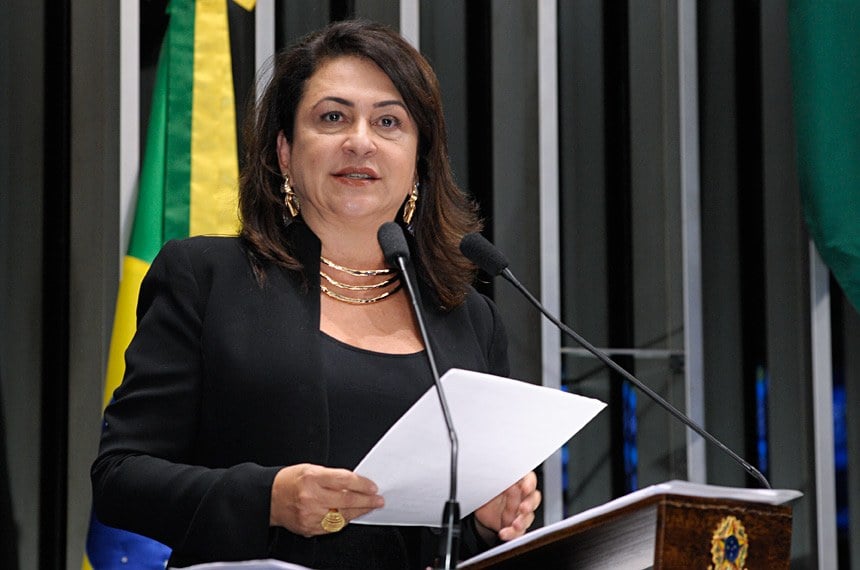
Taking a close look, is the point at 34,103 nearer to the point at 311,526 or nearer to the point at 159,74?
the point at 159,74

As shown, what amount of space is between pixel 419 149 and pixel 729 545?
3.32 feet

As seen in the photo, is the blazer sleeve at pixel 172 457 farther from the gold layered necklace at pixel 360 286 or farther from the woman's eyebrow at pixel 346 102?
the woman's eyebrow at pixel 346 102

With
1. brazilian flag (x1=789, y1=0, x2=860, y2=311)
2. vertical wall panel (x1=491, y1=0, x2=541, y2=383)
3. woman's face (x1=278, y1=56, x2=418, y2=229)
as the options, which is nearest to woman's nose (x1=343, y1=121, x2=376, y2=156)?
woman's face (x1=278, y1=56, x2=418, y2=229)

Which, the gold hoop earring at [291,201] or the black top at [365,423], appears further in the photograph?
the gold hoop earring at [291,201]

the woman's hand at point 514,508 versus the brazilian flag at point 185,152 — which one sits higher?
the brazilian flag at point 185,152

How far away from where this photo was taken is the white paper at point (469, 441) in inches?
53.6

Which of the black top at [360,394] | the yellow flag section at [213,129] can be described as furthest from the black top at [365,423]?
the yellow flag section at [213,129]

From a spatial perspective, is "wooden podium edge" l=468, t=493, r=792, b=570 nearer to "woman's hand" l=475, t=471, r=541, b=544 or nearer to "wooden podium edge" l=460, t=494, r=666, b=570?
"wooden podium edge" l=460, t=494, r=666, b=570

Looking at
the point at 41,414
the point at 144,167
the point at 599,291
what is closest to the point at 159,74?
the point at 144,167

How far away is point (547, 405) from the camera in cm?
145

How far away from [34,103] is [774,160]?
7.42 feet

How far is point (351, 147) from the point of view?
1924mm

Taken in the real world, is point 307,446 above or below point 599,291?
below

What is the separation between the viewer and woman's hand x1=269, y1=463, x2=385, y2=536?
4.70ft
